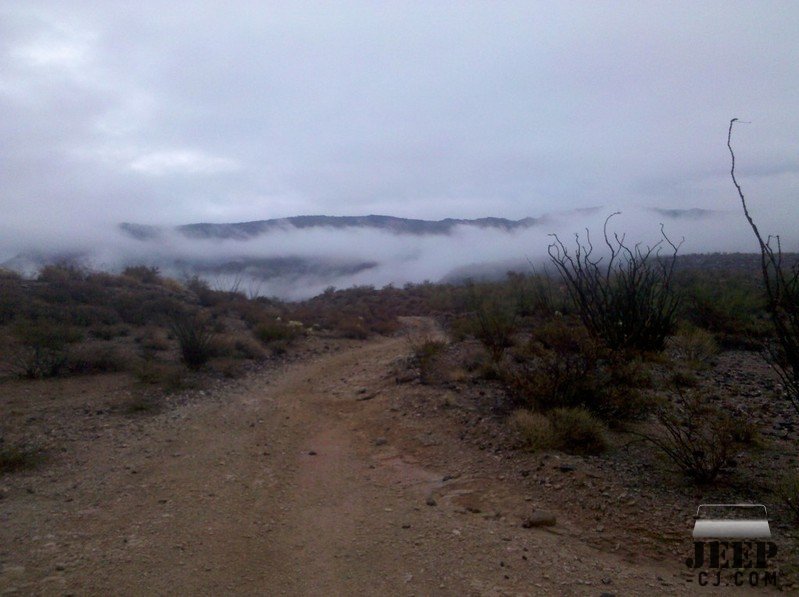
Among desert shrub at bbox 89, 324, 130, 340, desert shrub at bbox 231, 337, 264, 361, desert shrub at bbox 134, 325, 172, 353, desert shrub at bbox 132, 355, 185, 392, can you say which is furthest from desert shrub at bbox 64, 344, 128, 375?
desert shrub at bbox 231, 337, 264, 361

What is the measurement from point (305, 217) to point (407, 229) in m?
12.9

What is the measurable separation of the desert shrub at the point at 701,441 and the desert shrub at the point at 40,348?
11282 millimetres

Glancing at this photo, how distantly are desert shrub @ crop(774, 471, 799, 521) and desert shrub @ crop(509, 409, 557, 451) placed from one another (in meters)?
2.52

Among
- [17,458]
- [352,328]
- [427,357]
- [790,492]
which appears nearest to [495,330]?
[427,357]

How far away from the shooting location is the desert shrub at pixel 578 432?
7.87 meters

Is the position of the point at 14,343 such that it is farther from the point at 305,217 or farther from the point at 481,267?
the point at 305,217

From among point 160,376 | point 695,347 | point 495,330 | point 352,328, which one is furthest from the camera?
point 352,328

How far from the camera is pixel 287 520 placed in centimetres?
645

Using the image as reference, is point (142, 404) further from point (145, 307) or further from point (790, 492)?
point (790, 492)

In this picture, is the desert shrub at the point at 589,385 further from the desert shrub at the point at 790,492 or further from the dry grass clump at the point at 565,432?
the desert shrub at the point at 790,492

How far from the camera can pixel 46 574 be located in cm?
505

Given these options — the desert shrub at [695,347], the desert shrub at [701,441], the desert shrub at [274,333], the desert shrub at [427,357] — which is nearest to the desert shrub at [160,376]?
the desert shrub at [427,357]

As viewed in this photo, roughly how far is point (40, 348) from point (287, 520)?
9515 mm

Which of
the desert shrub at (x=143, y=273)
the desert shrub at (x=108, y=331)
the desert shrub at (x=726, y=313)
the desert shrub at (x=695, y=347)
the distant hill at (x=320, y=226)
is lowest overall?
the desert shrub at (x=108, y=331)
